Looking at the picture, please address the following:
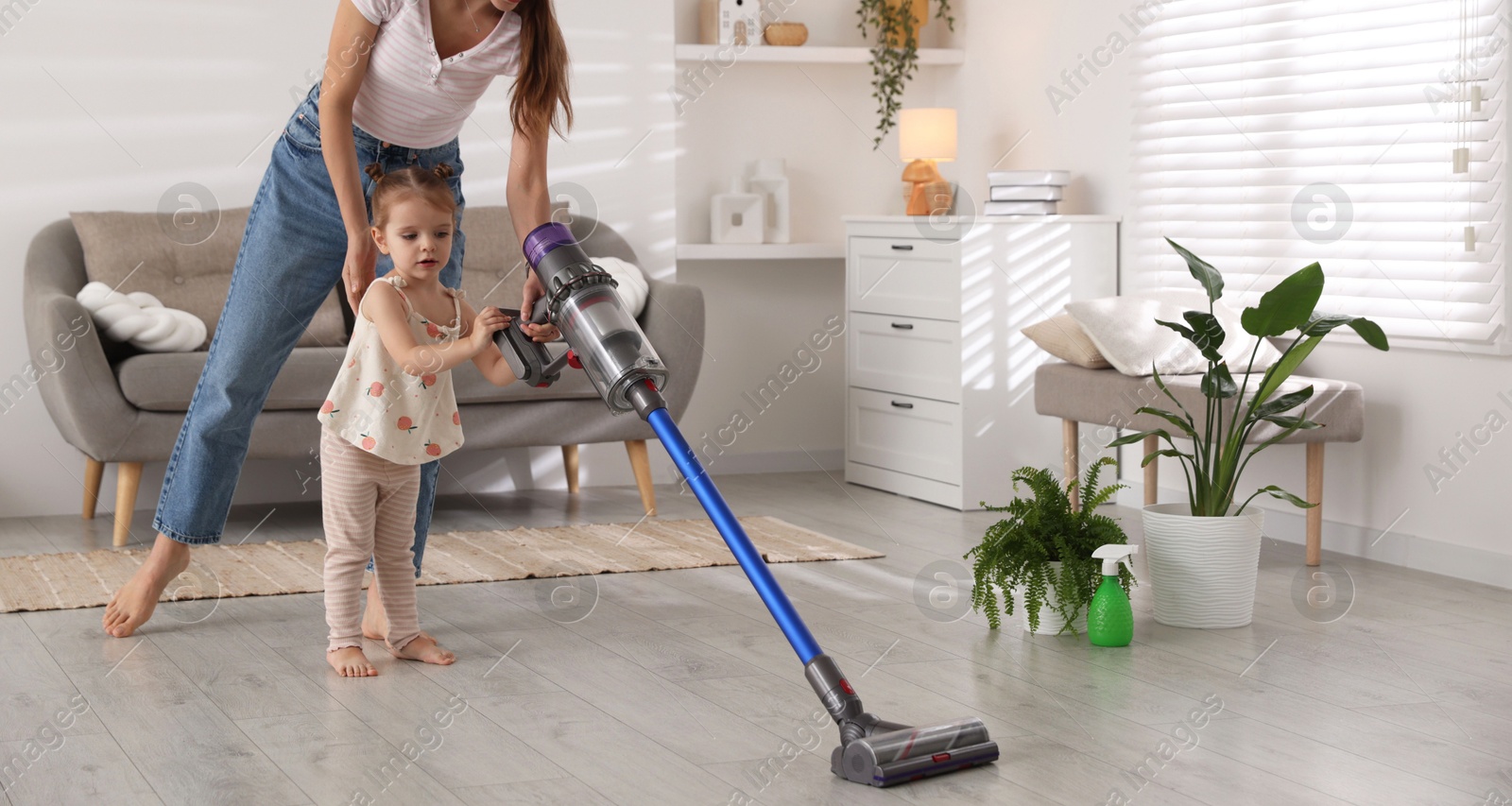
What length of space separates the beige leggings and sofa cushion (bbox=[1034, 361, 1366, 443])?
1.71 meters

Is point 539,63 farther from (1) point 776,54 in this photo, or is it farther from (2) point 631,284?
(1) point 776,54

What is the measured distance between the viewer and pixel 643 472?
408 centimetres

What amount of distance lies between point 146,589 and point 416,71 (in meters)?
1.06

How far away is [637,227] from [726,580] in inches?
72.4

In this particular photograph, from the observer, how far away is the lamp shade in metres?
4.63

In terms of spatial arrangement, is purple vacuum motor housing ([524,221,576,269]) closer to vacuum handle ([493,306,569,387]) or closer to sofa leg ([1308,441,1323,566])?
vacuum handle ([493,306,569,387])

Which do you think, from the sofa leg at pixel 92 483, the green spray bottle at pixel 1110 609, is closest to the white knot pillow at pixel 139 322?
the sofa leg at pixel 92 483

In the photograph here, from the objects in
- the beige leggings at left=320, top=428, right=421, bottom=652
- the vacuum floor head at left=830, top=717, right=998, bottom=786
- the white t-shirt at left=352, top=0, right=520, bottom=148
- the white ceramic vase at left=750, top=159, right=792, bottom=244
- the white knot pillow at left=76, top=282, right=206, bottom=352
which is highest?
the white t-shirt at left=352, top=0, right=520, bottom=148

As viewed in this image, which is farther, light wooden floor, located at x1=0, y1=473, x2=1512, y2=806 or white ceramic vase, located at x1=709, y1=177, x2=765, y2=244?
white ceramic vase, located at x1=709, y1=177, x2=765, y2=244

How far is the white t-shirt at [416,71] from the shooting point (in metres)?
2.12

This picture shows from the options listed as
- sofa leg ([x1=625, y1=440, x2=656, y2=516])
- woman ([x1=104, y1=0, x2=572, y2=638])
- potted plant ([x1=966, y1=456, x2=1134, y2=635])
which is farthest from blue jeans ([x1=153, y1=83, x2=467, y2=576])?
sofa leg ([x1=625, y1=440, x2=656, y2=516])

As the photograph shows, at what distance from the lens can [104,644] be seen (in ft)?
8.38

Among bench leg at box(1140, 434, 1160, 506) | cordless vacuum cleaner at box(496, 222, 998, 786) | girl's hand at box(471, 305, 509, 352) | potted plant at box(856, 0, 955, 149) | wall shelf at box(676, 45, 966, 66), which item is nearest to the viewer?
cordless vacuum cleaner at box(496, 222, 998, 786)

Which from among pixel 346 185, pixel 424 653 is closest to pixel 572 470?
pixel 424 653
